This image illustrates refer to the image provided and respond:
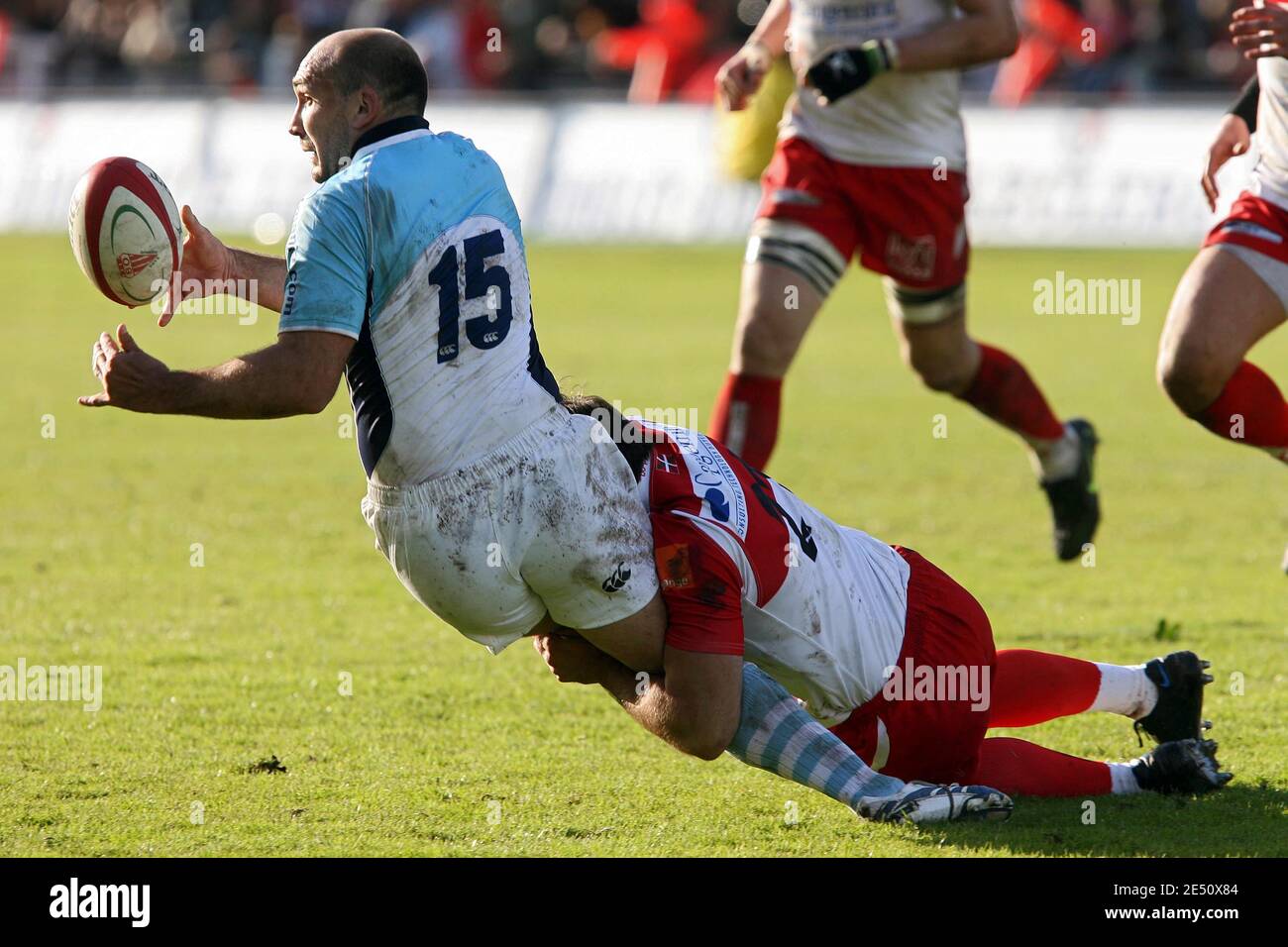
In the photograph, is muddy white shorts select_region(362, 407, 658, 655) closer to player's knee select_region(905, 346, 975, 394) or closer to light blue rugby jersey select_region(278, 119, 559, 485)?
light blue rugby jersey select_region(278, 119, 559, 485)

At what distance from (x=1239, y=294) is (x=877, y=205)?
1.53 metres

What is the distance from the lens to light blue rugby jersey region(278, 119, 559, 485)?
12.9ft

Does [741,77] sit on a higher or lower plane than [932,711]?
higher

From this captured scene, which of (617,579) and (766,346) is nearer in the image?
(617,579)

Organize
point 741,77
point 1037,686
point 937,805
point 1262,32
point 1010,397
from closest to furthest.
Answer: point 937,805 < point 1037,686 < point 1262,32 < point 741,77 < point 1010,397

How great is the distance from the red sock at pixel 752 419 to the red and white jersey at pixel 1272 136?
1.72m

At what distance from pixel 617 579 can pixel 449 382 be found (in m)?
0.58

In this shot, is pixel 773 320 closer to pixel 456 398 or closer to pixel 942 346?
pixel 942 346

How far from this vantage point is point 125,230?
4.20m

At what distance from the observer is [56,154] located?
811 inches

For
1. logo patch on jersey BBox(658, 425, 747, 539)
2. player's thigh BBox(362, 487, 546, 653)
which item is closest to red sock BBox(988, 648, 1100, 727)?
logo patch on jersey BBox(658, 425, 747, 539)

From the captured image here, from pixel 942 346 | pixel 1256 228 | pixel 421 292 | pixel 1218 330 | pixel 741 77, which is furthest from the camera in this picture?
pixel 942 346

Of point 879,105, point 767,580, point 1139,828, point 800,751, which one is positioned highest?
point 879,105

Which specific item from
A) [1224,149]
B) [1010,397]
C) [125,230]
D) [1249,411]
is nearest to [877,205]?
[1010,397]
